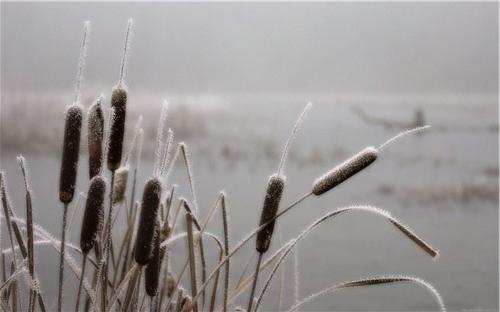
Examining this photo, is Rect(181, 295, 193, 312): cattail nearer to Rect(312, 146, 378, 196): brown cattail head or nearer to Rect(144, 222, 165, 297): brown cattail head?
Rect(144, 222, 165, 297): brown cattail head

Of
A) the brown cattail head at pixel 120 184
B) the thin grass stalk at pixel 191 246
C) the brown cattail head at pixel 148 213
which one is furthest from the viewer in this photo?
the brown cattail head at pixel 120 184

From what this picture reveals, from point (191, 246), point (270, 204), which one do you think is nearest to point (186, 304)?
point (191, 246)

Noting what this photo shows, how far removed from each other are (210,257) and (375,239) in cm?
53

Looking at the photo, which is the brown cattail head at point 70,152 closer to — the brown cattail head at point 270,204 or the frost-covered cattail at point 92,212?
the frost-covered cattail at point 92,212

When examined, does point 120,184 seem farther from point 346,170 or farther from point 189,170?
point 346,170

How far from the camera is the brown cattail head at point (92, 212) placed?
46cm

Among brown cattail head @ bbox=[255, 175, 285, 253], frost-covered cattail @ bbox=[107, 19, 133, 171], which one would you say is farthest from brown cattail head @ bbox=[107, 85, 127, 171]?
brown cattail head @ bbox=[255, 175, 285, 253]

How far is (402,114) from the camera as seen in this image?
2482mm

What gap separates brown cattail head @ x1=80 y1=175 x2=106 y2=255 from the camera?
0.46 m

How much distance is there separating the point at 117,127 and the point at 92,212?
8 cm

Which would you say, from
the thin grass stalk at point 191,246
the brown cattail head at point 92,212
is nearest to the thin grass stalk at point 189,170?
the thin grass stalk at point 191,246

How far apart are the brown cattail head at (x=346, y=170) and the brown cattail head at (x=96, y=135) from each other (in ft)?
0.57

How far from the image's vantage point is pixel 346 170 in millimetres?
461

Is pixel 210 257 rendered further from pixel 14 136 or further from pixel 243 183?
pixel 14 136
